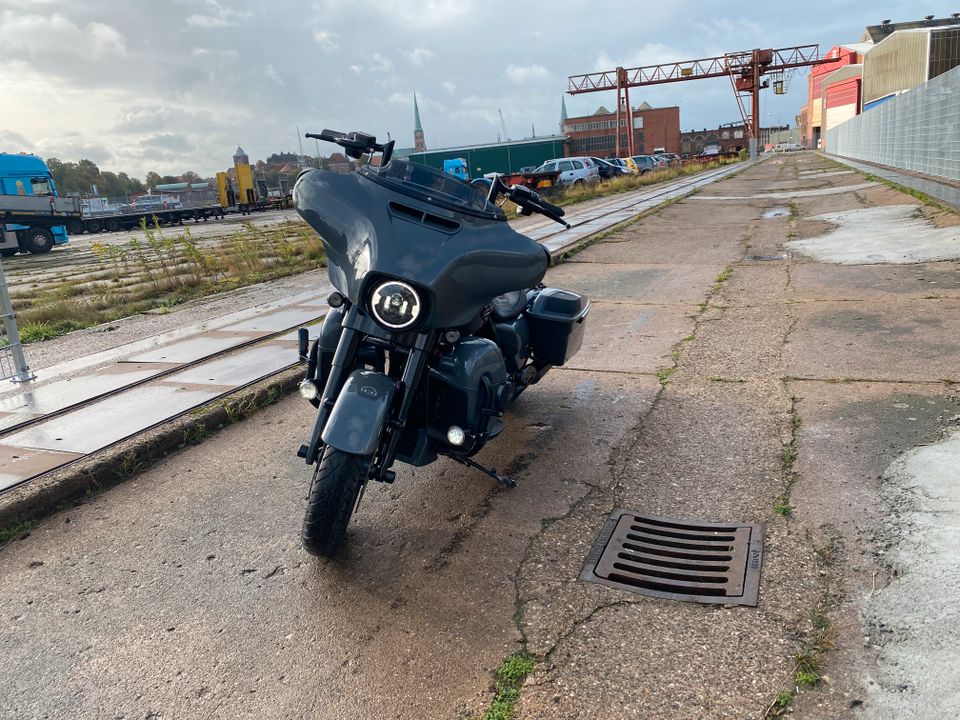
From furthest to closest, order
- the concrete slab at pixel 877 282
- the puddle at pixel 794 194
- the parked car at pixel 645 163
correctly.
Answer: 1. the parked car at pixel 645 163
2. the puddle at pixel 794 194
3. the concrete slab at pixel 877 282

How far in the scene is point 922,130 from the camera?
61.0 ft

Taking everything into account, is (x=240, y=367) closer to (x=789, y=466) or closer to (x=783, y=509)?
(x=789, y=466)

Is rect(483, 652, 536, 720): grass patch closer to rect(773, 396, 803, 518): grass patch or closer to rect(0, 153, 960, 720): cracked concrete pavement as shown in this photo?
rect(0, 153, 960, 720): cracked concrete pavement

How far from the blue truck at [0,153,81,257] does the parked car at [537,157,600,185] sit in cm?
2077

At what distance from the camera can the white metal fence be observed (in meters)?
14.6

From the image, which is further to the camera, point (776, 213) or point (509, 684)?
point (776, 213)

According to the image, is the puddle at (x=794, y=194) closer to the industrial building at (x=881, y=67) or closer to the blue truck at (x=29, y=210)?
the industrial building at (x=881, y=67)

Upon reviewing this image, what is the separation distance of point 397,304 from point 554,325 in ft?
5.51

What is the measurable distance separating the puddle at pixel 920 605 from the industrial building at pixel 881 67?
32375 mm

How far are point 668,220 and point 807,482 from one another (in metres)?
13.1

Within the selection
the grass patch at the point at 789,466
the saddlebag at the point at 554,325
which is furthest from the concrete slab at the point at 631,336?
the grass patch at the point at 789,466

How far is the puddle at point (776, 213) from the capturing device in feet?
51.6

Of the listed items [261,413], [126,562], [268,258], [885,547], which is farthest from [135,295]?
[885,547]

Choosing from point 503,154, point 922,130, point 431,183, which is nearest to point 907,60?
point 922,130
